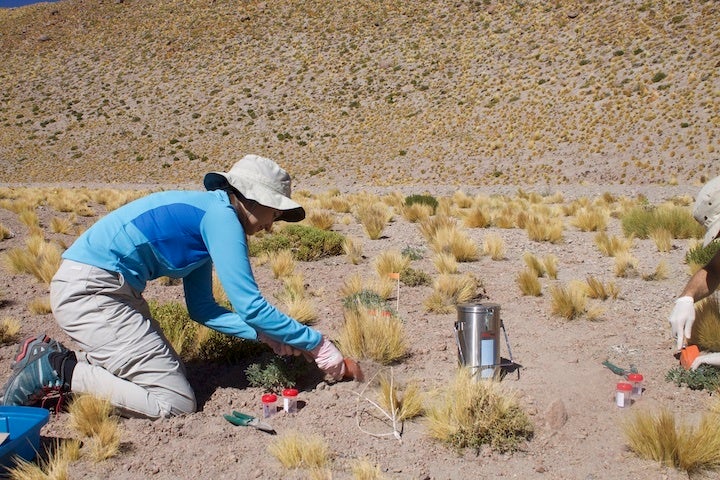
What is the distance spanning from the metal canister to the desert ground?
227mm

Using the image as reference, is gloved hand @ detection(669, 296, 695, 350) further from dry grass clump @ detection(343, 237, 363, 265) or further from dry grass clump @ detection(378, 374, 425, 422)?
dry grass clump @ detection(343, 237, 363, 265)

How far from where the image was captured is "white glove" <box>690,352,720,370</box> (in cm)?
398

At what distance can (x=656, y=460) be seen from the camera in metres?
3.19

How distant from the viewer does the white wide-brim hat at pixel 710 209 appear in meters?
3.78

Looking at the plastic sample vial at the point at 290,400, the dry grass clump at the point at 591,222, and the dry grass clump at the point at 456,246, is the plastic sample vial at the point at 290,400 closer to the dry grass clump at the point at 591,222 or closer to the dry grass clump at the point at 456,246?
the dry grass clump at the point at 456,246

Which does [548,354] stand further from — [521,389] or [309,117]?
[309,117]

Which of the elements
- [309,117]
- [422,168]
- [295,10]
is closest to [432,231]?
[422,168]

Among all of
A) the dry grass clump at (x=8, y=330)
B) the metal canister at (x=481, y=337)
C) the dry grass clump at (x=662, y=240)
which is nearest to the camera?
the metal canister at (x=481, y=337)

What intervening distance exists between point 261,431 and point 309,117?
36374 mm

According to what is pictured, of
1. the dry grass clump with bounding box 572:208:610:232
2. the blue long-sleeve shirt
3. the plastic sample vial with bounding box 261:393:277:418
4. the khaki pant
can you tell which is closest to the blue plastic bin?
the khaki pant

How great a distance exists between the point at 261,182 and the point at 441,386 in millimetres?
1668

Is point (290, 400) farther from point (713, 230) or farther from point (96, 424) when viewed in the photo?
point (713, 230)

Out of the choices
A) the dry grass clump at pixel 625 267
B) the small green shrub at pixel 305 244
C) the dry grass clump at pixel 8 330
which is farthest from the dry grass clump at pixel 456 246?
the dry grass clump at pixel 8 330

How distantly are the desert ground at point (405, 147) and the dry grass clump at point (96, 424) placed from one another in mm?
98
